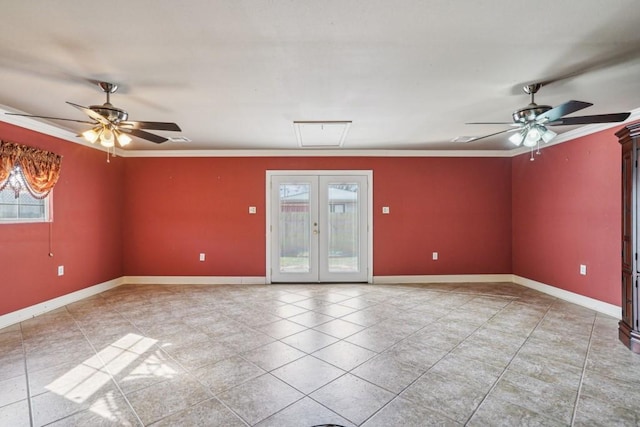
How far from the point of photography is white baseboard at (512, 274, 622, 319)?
3.92 m

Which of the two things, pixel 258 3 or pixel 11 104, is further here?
pixel 11 104

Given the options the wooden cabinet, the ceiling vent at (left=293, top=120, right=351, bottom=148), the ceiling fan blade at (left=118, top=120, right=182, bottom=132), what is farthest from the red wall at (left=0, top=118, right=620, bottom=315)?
the ceiling fan blade at (left=118, top=120, right=182, bottom=132)

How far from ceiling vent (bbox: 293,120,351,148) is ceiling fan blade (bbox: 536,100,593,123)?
1973 mm

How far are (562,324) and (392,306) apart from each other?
192 cm

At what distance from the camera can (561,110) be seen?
2506 millimetres

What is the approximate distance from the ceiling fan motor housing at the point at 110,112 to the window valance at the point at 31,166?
1.64m

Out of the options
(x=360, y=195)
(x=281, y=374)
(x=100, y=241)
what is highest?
(x=360, y=195)

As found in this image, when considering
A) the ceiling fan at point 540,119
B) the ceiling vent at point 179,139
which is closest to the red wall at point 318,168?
the ceiling vent at point 179,139

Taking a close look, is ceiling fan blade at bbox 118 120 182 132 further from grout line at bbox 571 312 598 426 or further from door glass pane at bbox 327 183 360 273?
grout line at bbox 571 312 598 426

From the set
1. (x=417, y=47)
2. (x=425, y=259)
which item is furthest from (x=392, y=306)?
(x=417, y=47)

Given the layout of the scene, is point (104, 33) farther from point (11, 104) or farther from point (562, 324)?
point (562, 324)

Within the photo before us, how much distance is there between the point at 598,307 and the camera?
13.4 feet

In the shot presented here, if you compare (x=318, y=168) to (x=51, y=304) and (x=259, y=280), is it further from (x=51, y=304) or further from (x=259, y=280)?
(x=51, y=304)

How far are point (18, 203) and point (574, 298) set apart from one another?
24.0 ft
